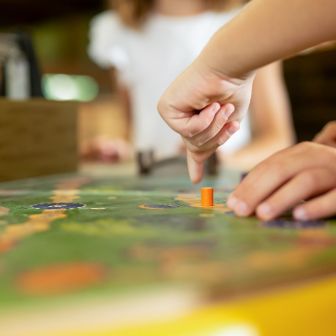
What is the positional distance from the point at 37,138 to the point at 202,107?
18.9 inches

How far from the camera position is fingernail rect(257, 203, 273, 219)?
462 mm

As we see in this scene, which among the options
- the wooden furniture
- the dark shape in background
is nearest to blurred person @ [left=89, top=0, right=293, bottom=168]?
the wooden furniture

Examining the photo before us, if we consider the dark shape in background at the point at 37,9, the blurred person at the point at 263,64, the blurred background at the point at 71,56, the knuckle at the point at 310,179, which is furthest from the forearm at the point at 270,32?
the dark shape in background at the point at 37,9

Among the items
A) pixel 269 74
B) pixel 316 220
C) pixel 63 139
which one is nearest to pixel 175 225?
pixel 316 220

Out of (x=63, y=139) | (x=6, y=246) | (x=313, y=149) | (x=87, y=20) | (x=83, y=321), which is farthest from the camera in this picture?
(x=87, y=20)

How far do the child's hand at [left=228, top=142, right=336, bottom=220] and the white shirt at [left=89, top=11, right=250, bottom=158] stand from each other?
146 cm

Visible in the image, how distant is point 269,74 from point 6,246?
5.30ft

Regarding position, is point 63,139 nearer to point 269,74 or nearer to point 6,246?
point 6,246

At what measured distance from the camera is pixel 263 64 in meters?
0.51

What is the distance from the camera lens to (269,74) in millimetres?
1878

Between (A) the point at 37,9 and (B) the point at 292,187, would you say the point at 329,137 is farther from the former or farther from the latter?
(A) the point at 37,9

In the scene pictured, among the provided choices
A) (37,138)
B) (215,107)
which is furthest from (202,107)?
(37,138)

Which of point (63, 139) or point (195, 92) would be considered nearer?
point (195, 92)

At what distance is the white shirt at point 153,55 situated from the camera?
1.97 metres
